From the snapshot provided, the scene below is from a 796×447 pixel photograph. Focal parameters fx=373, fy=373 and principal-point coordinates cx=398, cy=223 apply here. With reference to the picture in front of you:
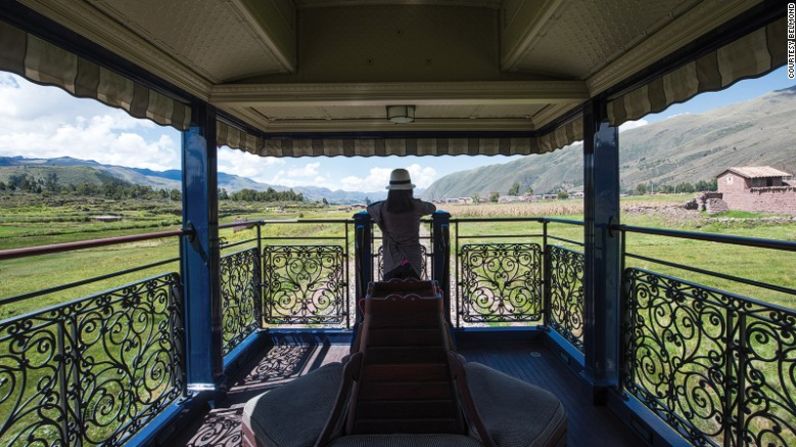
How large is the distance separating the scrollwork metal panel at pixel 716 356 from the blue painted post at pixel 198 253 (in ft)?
10.0

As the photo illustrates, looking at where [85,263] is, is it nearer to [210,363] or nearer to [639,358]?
[210,363]

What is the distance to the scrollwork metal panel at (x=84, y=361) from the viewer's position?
1605 mm

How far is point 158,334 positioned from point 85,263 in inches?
1528

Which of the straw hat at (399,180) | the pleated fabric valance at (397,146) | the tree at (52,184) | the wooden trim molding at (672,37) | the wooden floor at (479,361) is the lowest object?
the wooden floor at (479,361)

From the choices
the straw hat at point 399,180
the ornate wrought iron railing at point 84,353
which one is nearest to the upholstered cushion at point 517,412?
the straw hat at point 399,180

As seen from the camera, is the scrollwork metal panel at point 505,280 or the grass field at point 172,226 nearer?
the scrollwork metal panel at point 505,280

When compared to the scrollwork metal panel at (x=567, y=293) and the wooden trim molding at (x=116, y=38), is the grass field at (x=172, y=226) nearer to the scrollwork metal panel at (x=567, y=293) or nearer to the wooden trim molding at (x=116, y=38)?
the scrollwork metal panel at (x=567, y=293)

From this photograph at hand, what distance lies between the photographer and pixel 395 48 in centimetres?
281

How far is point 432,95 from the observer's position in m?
2.80

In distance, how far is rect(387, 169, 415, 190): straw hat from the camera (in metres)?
2.73

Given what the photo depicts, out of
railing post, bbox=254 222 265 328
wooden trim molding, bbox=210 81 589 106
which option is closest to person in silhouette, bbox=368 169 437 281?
wooden trim molding, bbox=210 81 589 106

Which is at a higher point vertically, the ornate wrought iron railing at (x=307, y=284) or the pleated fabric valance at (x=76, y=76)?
the pleated fabric valance at (x=76, y=76)

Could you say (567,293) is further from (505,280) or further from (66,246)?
(66,246)

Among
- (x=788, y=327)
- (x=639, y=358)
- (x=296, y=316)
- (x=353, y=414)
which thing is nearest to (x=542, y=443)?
(x=353, y=414)
